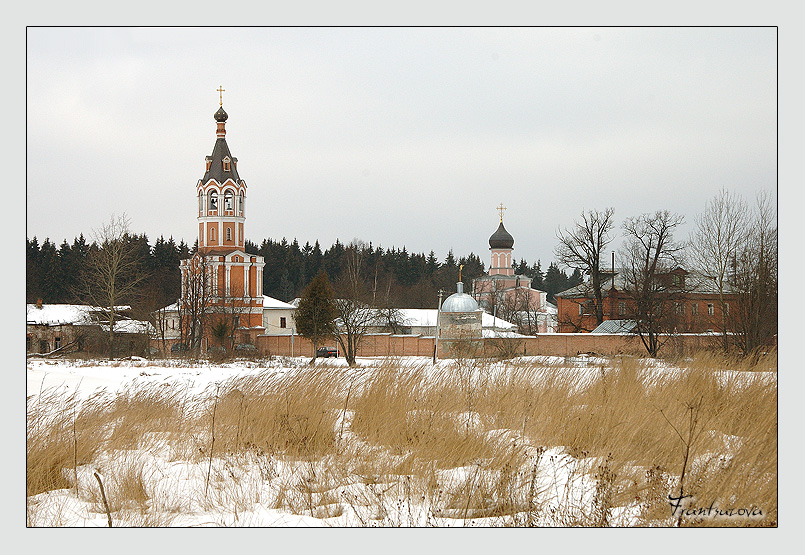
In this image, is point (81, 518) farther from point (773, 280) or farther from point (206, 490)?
point (773, 280)

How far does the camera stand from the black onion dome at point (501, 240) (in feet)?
287

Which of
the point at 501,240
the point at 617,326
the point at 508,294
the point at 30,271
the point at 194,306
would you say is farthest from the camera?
the point at 501,240

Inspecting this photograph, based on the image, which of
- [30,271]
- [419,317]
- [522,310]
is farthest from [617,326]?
[30,271]

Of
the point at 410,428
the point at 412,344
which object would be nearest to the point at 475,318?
the point at 412,344

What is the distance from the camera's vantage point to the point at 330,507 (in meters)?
5.64

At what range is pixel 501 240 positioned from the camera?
87.5 metres

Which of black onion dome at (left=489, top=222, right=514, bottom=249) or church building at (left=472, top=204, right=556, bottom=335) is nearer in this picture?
church building at (left=472, top=204, right=556, bottom=335)

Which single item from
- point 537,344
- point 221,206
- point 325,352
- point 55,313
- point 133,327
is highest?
point 221,206

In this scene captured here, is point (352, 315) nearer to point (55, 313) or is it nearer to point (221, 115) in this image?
point (55, 313)

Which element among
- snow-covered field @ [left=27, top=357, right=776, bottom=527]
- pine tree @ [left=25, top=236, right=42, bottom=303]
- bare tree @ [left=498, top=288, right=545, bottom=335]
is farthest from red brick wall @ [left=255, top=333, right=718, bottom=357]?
bare tree @ [left=498, top=288, right=545, bottom=335]

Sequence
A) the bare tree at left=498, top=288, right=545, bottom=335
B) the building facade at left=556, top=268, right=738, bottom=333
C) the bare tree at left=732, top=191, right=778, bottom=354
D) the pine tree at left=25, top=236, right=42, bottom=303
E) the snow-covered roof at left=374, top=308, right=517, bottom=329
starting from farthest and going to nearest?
1. the bare tree at left=498, top=288, right=545, bottom=335
2. the snow-covered roof at left=374, top=308, right=517, bottom=329
3. the building facade at left=556, top=268, right=738, bottom=333
4. the bare tree at left=732, top=191, right=778, bottom=354
5. the pine tree at left=25, top=236, right=42, bottom=303

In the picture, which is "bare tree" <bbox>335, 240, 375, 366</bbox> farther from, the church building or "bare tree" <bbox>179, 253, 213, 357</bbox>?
the church building

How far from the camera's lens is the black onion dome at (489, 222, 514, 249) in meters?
87.6

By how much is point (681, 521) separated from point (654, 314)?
30183 millimetres
